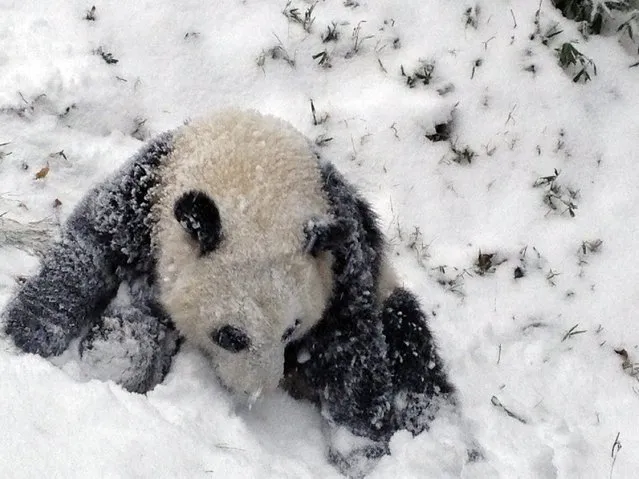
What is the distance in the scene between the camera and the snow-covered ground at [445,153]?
430cm

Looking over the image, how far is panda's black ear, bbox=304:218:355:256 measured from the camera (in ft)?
11.1

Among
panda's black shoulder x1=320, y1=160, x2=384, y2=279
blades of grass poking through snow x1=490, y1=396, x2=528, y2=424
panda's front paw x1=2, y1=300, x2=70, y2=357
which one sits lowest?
blades of grass poking through snow x1=490, y1=396, x2=528, y2=424

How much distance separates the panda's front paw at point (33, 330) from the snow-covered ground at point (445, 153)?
53 cm

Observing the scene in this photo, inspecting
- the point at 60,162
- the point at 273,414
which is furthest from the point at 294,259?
the point at 60,162

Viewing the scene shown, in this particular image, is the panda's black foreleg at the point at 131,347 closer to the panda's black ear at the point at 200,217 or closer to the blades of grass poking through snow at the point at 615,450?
the panda's black ear at the point at 200,217

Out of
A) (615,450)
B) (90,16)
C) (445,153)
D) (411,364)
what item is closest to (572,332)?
(615,450)

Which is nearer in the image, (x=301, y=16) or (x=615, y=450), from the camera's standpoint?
(x=615, y=450)

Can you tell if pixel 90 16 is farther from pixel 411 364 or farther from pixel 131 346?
pixel 411 364

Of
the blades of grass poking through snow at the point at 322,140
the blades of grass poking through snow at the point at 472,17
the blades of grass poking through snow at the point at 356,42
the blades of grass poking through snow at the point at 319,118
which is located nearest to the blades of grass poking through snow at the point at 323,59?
the blades of grass poking through snow at the point at 356,42

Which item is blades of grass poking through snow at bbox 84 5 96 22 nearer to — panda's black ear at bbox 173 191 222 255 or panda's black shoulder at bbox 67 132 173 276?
panda's black shoulder at bbox 67 132 173 276

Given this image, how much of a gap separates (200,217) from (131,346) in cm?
81

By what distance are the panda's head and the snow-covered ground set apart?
0.38m

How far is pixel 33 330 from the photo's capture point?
353cm

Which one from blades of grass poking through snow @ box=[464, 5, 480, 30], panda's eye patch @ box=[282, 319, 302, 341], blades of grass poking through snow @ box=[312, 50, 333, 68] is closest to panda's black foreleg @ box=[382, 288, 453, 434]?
panda's eye patch @ box=[282, 319, 302, 341]
